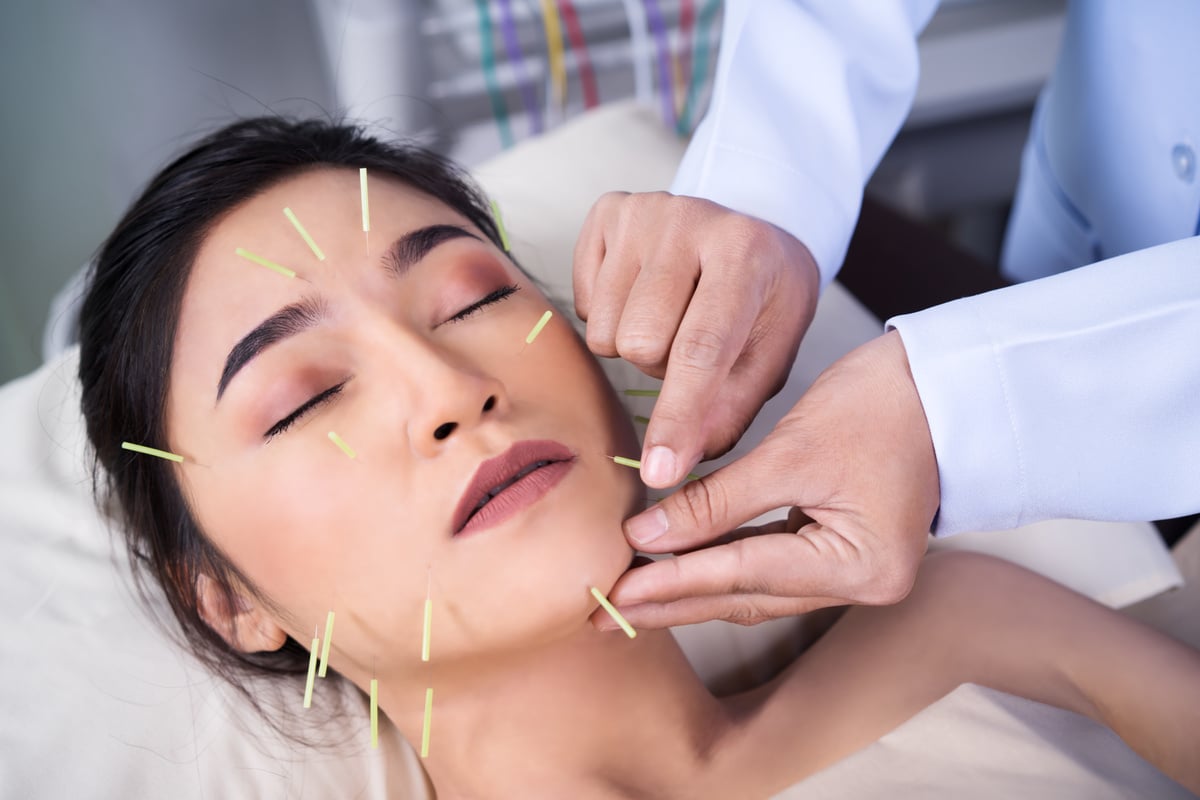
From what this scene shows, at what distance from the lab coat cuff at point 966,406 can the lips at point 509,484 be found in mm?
364

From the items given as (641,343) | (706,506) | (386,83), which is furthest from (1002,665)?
(386,83)

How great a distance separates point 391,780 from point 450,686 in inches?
10.7

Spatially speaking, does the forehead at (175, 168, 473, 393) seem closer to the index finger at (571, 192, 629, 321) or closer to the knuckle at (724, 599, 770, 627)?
the index finger at (571, 192, 629, 321)

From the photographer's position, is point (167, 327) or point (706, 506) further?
point (167, 327)

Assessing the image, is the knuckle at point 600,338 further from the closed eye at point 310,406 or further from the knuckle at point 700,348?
the closed eye at point 310,406

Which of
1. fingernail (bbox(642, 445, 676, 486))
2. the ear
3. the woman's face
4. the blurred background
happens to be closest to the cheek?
the woman's face

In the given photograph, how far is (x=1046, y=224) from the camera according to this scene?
164 cm

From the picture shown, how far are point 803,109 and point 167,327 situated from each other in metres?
0.84

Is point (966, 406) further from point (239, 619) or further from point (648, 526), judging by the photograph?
point (239, 619)

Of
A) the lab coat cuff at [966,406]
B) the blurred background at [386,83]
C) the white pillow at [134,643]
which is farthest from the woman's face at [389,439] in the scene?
the blurred background at [386,83]

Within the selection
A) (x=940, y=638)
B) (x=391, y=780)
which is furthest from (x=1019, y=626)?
(x=391, y=780)

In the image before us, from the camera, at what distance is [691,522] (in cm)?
88

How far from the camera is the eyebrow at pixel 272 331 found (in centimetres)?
96

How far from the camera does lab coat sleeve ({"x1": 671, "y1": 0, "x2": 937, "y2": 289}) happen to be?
118 centimetres
